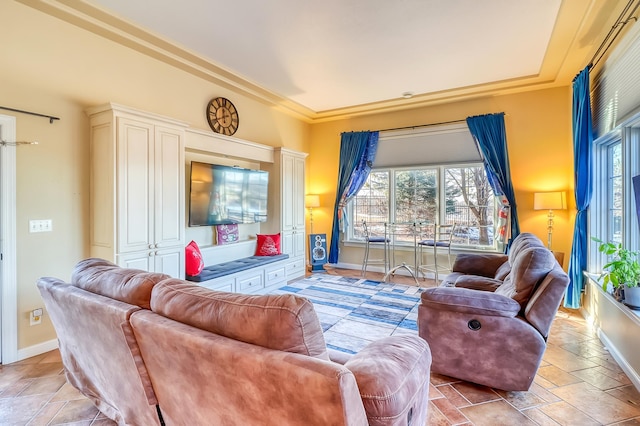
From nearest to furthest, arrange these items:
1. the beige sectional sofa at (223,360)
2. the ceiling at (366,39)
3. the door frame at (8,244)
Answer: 1. the beige sectional sofa at (223,360)
2. the door frame at (8,244)
3. the ceiling at (366,39)

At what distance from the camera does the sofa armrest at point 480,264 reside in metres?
3.62

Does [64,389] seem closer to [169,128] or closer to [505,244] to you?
[169,128]

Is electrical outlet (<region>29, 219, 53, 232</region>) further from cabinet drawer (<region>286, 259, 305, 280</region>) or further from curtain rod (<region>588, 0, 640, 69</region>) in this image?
curtain rod (<region>588, 0, 640, 69</region>)

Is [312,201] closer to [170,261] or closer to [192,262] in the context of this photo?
[192,262]

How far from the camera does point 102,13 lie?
2.80 meters

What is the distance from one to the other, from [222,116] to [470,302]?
12.8 feet

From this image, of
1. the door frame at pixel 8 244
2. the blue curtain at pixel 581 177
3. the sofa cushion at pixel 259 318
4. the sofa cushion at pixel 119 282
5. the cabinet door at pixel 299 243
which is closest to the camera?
the sofa cushion at pixel 259 318

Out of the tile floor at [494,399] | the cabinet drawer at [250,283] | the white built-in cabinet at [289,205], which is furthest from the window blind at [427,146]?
the tile floor at [494,399]

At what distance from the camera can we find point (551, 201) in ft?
13.5

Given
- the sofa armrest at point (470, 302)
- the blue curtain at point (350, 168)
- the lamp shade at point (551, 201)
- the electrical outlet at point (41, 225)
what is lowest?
the sofa armrest at point (470, 302)

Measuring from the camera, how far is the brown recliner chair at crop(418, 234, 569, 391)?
208cm

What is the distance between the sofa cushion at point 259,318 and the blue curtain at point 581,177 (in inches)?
155

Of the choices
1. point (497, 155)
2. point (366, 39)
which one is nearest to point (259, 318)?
point (366, 39)

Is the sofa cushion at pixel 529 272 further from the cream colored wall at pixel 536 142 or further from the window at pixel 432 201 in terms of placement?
the window at pixel 432 201
